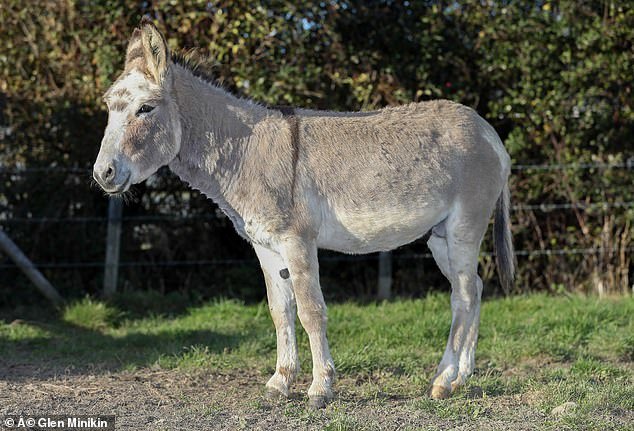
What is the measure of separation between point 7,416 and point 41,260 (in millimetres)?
4294

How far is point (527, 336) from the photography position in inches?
240

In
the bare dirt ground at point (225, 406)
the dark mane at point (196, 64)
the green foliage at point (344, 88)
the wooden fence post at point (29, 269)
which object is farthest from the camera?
the green foliage at point (344, 88)

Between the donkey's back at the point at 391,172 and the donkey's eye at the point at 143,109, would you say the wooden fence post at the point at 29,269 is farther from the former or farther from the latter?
the donkey's back at the point at 391,172

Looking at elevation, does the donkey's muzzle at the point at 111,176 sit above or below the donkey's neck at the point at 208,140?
below

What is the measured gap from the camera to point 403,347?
5.84 metres

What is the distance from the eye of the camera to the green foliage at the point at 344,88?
7.51 meters

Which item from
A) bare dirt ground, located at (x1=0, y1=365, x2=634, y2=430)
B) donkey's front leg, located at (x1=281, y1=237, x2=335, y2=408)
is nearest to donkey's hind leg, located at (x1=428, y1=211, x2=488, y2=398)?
bare dirt ground, located at (x1=0, y1=365, x2=634, y2=430)

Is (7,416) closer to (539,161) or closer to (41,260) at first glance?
(41,260)

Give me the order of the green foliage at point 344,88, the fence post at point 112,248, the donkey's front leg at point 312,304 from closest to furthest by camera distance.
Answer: the donkey's front leg at point 312,304, the green foliage at point 344,88, the fence post at point 112,248

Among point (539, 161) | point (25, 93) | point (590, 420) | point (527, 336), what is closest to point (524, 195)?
point (539, 161)

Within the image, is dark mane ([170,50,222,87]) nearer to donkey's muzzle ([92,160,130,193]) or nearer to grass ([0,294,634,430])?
donkey's muzzle ([92,160,130,193])

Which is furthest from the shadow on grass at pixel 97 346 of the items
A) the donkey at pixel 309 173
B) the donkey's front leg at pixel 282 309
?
the donkey at pixel 309 173

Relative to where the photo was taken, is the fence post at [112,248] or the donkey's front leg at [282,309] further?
the fence post at [112,248]

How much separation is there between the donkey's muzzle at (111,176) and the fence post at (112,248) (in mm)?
3587
